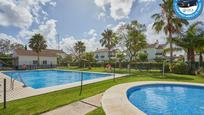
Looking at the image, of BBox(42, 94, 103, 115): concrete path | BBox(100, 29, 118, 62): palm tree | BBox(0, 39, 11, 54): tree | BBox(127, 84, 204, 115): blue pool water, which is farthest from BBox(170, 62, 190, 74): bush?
BBox(0, 39, 11, 54): tree

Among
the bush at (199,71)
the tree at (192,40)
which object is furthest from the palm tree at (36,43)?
the bush at (199,71)

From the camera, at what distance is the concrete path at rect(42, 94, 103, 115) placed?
231 inches

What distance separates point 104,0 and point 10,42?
54.0 meters

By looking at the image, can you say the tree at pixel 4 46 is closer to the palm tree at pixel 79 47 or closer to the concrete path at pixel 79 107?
the palm tree at pixel 79 47

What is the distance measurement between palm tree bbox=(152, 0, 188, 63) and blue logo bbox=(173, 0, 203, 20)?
584 inches

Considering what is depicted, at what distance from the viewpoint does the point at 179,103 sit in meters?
8.90

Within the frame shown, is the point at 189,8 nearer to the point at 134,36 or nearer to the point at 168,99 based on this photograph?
the point at 168,99

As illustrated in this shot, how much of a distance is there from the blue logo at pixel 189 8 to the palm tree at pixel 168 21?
14.8 meters

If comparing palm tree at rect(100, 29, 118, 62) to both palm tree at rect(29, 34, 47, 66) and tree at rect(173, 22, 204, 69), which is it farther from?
tree at rect(173, 22, 204, 69)

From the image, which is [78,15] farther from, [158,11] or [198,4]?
[198,4]

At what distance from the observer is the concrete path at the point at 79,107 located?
5871mm

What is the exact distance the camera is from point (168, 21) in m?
21.7

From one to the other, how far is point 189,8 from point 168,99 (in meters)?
5.44

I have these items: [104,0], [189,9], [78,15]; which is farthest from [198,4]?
[78,15]
